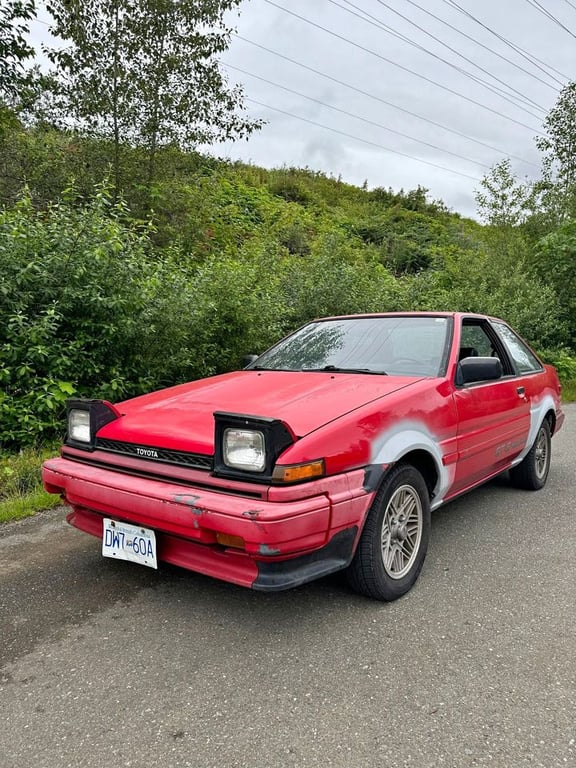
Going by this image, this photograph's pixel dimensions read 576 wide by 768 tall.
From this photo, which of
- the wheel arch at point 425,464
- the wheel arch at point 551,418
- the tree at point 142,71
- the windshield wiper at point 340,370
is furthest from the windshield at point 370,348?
the tree at point 142,71

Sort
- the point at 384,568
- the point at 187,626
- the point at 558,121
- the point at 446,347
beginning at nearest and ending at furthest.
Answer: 1. the point at 187,626
2. the point at 384,568
3. the point at 446,347
4. the point at 558,121

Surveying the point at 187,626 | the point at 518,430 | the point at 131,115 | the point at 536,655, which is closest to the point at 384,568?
the point at 536,655

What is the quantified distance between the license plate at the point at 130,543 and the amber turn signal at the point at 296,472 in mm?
715

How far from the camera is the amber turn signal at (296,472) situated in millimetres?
2113

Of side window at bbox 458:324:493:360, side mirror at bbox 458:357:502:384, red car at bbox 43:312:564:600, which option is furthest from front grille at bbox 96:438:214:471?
side window at bbox 458:324:493:360

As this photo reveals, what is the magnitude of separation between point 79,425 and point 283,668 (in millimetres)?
1646

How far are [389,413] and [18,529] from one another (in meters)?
2.62

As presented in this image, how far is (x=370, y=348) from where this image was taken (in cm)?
353

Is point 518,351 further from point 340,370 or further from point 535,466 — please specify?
point 340,370

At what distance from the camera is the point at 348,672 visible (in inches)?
81.6

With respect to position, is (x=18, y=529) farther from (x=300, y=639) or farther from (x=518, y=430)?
(x=518, y=430)

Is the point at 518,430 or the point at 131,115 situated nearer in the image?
the point at 518,430

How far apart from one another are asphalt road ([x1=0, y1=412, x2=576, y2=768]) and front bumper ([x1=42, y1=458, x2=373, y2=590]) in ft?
1.12

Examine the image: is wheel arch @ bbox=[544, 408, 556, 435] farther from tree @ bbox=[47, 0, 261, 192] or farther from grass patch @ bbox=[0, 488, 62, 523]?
tree @ bbox=[47, 0, 261, 192]
